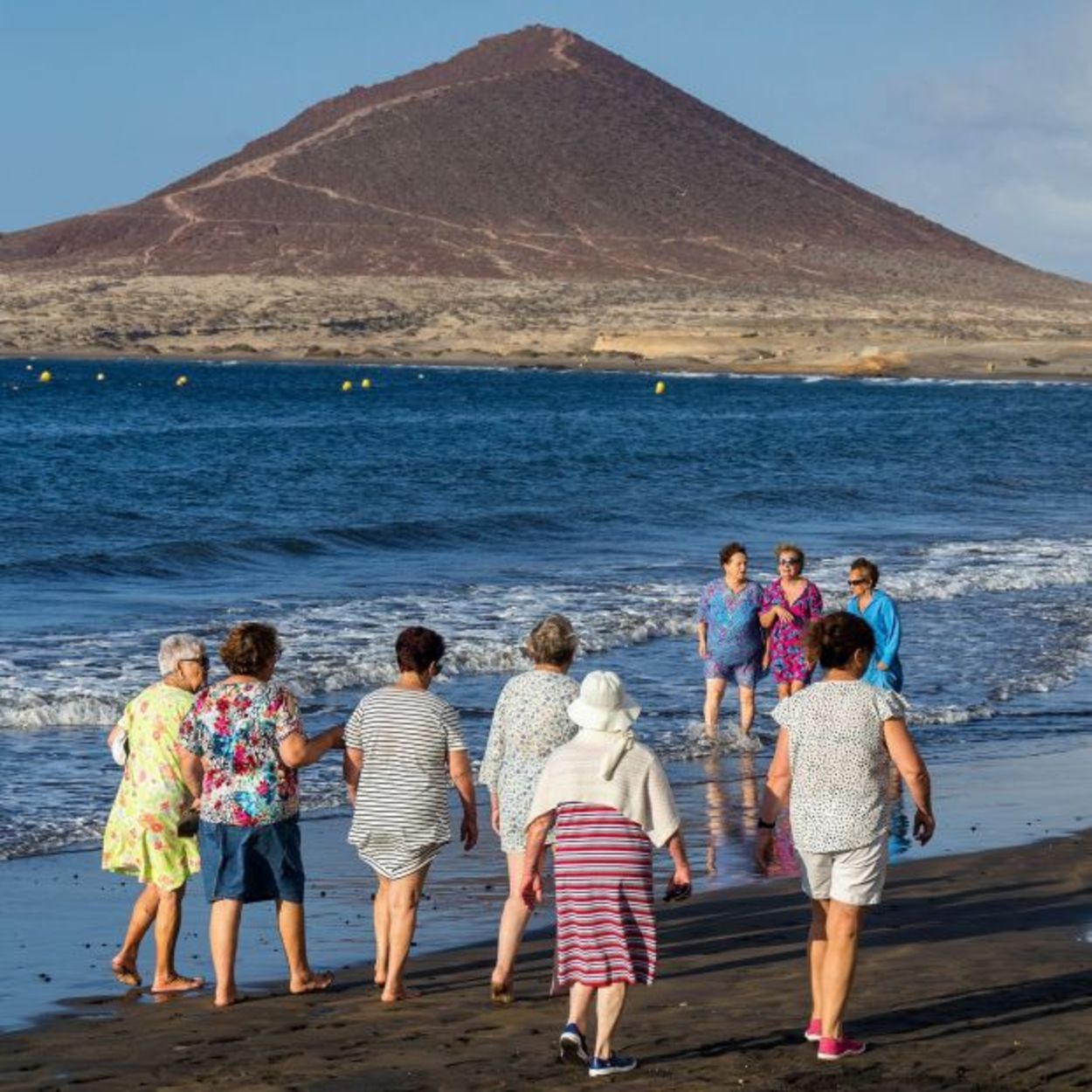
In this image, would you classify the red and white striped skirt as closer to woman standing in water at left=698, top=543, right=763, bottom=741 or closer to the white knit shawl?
the white knit shawl

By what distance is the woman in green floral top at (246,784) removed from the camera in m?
7.21

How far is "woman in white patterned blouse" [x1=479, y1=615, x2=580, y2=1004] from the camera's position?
7332 millimetres

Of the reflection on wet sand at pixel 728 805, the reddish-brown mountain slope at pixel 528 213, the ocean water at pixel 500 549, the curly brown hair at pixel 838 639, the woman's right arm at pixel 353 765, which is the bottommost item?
the reflection on wet sand at pixel 728 805

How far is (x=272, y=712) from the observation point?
7.21 m

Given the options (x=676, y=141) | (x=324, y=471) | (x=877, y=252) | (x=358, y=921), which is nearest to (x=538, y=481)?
(x=324, y=471)

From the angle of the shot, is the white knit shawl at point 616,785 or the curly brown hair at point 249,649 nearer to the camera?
the white knit shawl at point 616,785

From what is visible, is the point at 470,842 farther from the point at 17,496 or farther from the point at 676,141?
the point at 676,141

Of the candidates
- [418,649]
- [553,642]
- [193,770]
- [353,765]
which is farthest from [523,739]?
[193,770]

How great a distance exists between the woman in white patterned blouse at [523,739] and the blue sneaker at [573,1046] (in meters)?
0.85

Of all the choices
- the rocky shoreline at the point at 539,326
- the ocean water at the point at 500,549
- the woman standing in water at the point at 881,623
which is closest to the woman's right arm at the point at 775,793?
the ocean water at the point at 500,549

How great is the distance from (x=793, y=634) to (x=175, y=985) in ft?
20.0

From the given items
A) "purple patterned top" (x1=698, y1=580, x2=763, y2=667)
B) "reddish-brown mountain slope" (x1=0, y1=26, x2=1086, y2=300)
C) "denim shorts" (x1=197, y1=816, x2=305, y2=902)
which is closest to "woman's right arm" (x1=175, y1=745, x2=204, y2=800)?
"denim shorts" (x1=197, y1=816, x2=305, y2=902)

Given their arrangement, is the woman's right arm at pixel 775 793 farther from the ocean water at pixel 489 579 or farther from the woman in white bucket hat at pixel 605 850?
the ocean water at pixel 489 579

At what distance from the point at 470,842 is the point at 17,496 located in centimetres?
3126
